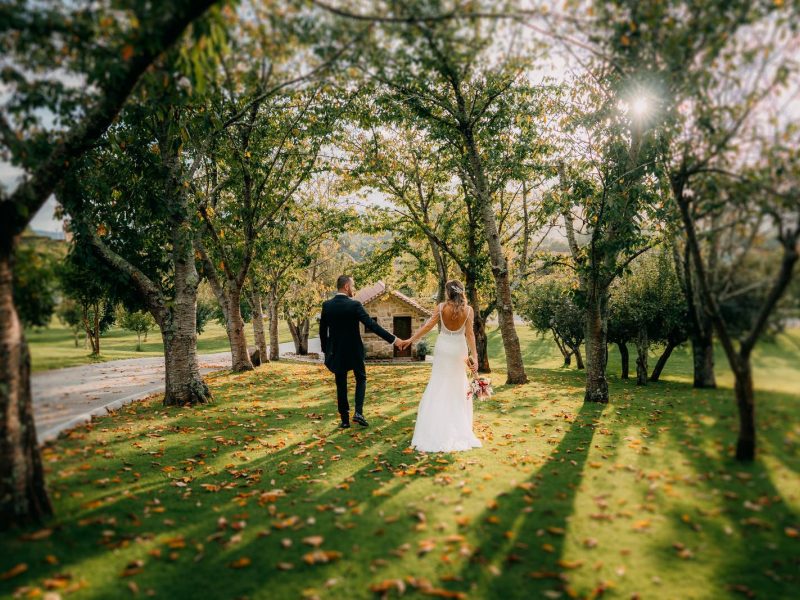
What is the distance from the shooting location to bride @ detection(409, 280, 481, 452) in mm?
7441

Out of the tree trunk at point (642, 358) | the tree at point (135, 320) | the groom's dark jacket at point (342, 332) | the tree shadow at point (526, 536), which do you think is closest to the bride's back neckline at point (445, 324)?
the groom's dark jacket at point (342, 332)

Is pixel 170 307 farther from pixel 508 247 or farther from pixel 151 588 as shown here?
pixel 508 247

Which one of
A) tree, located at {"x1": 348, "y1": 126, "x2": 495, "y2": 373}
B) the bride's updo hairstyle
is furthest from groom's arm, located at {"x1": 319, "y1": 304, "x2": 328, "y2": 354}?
tree, located at {"x1": 348, "y1": 126, "x2": 495, "y2": 373}

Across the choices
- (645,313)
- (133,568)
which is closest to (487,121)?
(645,313)

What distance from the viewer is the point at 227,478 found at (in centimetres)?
607

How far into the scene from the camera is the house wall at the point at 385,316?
36.2m

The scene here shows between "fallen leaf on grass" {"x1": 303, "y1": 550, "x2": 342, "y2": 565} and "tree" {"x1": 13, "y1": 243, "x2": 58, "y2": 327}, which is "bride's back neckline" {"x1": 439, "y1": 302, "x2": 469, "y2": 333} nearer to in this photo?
"fallen leaf on grass" {"x1": 303, "y1": 550, "x2": 342, "y2": 565}

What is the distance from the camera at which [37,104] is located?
4.81 m

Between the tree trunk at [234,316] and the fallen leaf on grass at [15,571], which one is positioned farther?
the tree trunk at [234,316]

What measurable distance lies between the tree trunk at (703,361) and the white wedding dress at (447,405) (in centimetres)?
334

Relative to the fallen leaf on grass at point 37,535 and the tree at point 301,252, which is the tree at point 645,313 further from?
the fallen leaf on grass at point 37,535

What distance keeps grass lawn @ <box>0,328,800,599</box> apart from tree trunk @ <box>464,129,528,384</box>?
8248 mm

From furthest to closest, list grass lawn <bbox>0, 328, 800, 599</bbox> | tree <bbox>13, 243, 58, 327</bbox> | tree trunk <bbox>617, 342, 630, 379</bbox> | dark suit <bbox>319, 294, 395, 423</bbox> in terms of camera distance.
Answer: tree trunk <bbox>617, 342, 630, 379</bbox> < dark suit <bbox>319, 294, 395, 423</bbox> < tree <bbox>13, 243, 58, 327</bbox> < grass lawn <bbox>0, 328, 800, 599</bbox>

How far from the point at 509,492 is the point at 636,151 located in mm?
8068
